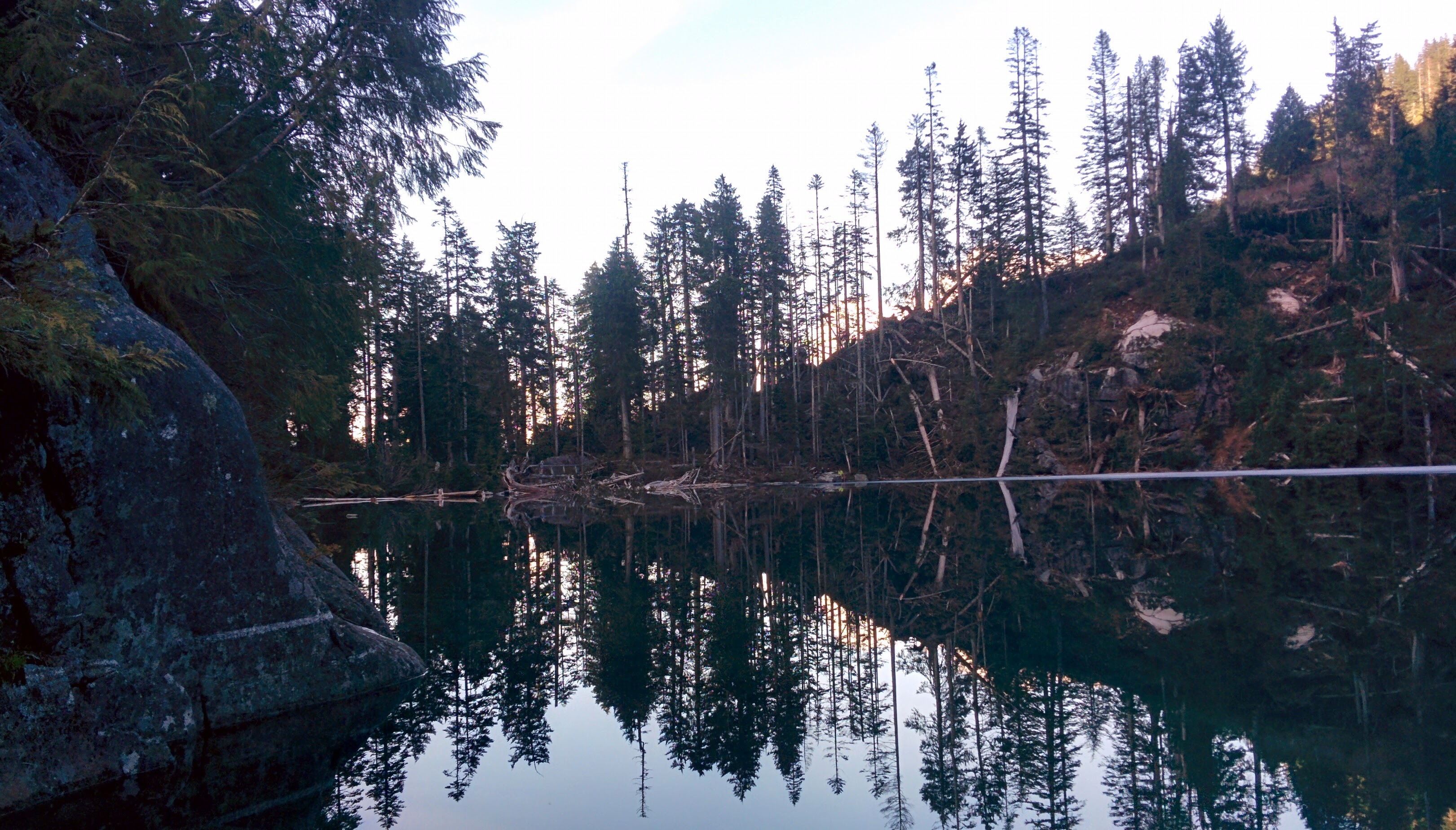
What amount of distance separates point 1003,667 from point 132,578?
579cm

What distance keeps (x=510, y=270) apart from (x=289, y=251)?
45.0 metres

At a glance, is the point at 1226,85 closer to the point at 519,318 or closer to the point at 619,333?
the point at 619,333

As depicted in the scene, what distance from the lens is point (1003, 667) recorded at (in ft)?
17.6

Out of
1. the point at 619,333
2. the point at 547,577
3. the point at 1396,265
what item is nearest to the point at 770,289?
the point at 619,333

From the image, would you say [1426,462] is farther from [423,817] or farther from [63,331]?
[63,331]

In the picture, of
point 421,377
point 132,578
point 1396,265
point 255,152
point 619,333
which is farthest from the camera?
point 619,333

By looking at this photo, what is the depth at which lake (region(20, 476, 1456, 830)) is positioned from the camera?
3.44 m

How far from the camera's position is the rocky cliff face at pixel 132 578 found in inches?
155

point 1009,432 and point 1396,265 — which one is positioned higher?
point 1396,265

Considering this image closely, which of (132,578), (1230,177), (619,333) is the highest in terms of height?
(1230,177)

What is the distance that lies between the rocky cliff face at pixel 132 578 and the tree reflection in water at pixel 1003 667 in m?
1.02

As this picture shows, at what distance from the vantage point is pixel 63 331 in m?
3.86

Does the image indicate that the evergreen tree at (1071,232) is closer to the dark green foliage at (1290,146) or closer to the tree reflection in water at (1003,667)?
the dark green foliage at (1290,146)

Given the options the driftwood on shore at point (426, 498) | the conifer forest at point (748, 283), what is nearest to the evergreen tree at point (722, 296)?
the conifer forest at point (748, 283)
